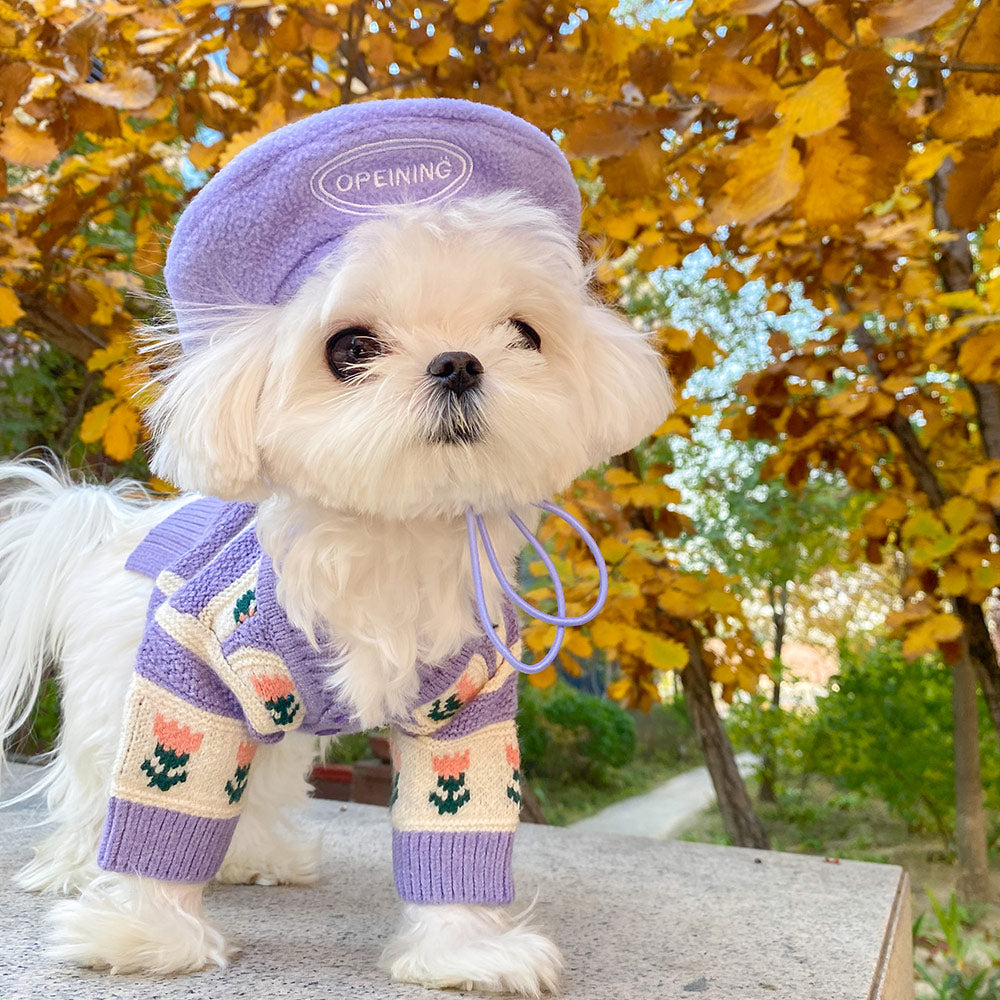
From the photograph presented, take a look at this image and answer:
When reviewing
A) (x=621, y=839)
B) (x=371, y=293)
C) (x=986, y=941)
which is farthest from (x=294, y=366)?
(x=986, y=941)

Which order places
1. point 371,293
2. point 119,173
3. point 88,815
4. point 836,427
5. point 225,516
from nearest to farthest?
point 371,293, point 225,516, point 88,815, point 119,173, point 836,427

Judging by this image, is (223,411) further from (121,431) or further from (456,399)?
(121,431)

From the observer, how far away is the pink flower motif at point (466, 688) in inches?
44.6

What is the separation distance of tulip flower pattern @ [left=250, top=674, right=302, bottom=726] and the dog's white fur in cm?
7

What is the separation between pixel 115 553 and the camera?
1438 mm

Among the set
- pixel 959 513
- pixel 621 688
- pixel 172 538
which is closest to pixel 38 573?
pixel 172 538

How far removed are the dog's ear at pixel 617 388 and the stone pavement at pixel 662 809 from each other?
8.99 ft

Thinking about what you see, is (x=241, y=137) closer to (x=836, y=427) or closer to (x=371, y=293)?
(x=371, y=293)

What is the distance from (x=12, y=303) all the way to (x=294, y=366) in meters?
0.87

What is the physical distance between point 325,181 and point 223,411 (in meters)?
0.25

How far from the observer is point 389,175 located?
38.8 inches

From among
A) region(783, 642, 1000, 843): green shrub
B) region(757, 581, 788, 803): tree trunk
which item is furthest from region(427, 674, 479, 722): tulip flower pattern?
region(757, 581, 788, 803): tree trunk

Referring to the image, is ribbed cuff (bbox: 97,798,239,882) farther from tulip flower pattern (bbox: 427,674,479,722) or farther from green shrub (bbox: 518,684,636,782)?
green shrub (bbox: 518,684,636,782)

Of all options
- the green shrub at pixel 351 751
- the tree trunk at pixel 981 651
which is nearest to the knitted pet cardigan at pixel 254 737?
the tree trunk at pixel 981 651
